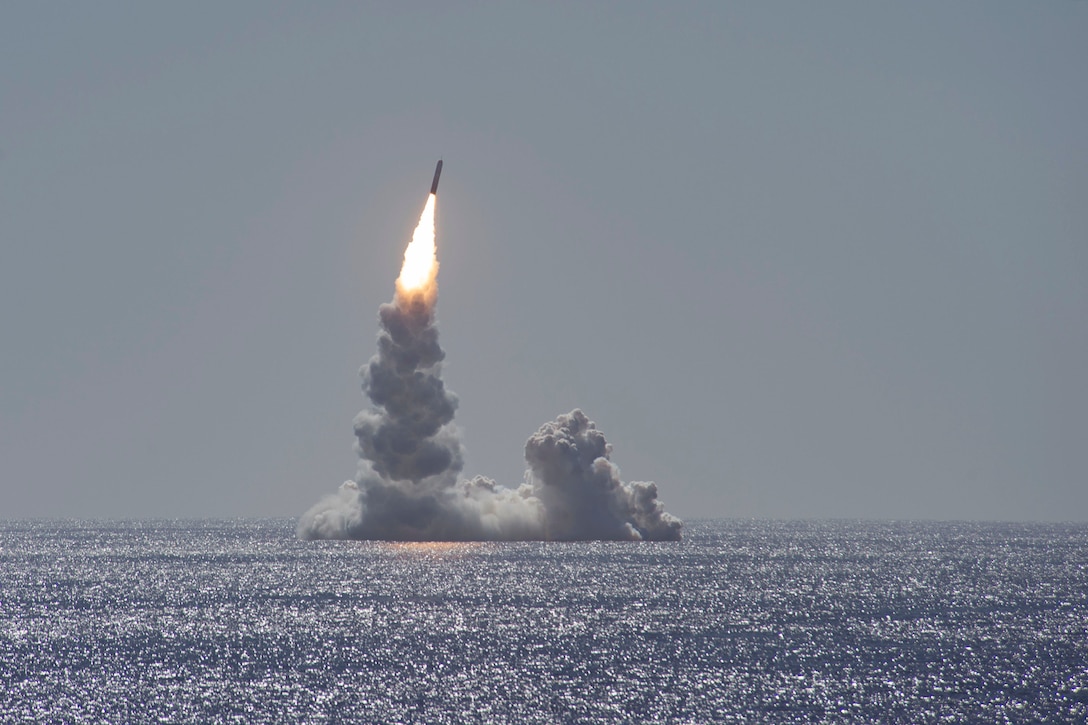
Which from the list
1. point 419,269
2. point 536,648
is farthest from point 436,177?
point 536,648

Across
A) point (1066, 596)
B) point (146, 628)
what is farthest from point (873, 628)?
point (146, 628)

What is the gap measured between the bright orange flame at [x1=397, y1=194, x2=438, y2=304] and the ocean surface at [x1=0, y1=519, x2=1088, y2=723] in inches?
1164

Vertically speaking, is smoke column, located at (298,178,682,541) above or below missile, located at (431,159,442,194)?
below

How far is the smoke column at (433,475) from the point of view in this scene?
15612 centimetres

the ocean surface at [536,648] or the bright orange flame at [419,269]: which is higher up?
the bright orange flame at [419,269]

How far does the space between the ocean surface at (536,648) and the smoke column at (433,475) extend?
49.7ft

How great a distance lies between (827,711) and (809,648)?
20227mm

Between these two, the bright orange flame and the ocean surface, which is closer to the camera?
the ocean surface

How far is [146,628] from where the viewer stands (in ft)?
311

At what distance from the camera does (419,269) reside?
511 feet

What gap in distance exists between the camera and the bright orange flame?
15338 centimetres

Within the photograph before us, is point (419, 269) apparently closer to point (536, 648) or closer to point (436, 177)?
point (436, 177)

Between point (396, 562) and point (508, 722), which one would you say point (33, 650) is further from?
point (396, 562)

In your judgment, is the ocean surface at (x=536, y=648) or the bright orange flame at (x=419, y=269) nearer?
the ocean surface at (x=536, y=648)
